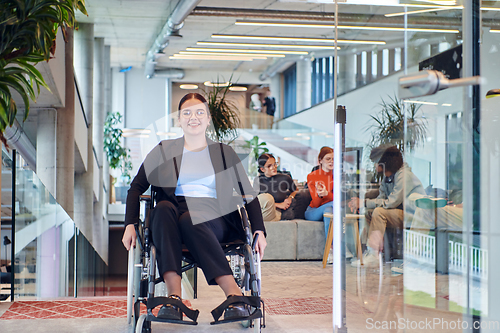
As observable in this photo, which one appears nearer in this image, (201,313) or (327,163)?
(201,313)

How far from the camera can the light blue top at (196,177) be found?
7.87 ft

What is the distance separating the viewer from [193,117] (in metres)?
2.48

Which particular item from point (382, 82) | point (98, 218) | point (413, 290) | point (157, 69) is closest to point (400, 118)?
point (382, 82)

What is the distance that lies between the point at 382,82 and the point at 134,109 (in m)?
11.9

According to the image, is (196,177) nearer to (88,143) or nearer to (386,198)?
(386,198)

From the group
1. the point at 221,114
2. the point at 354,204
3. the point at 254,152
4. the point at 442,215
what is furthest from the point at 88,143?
the point at 442,215

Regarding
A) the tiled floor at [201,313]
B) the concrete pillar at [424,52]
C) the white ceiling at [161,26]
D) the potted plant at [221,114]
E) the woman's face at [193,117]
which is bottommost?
the tiled floor at [201,313]

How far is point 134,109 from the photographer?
13.3 meters

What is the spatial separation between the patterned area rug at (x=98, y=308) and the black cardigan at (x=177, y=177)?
0.57m

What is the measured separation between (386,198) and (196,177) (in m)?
0.96

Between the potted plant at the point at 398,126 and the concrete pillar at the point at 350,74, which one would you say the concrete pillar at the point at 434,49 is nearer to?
the potted plant at the point at 398,126

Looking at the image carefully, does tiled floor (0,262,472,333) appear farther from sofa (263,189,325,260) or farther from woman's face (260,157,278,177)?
woman's face (260,157,278,177)

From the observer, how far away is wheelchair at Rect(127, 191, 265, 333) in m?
1.92

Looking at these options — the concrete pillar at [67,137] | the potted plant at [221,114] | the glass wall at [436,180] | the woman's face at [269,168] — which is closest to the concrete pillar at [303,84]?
the potted plant at [221,114]
